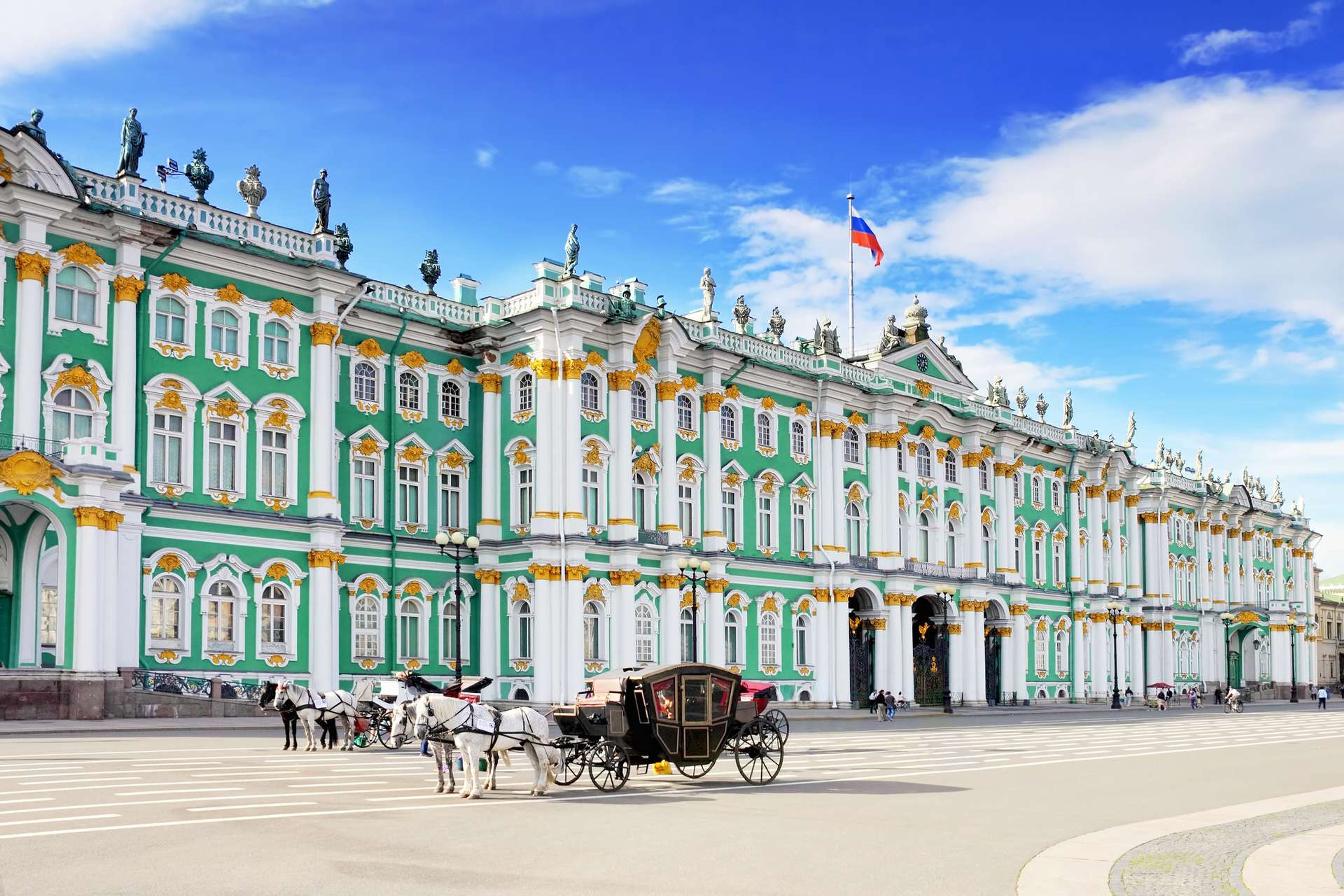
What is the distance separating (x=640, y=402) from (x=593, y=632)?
9104 mm

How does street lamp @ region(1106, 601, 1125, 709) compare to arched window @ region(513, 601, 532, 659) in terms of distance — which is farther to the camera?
street lamp @ region(1106, 601, 1125, 709)

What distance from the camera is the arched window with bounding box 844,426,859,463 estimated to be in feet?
209

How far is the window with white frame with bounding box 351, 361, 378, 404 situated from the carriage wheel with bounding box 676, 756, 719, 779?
25.7m

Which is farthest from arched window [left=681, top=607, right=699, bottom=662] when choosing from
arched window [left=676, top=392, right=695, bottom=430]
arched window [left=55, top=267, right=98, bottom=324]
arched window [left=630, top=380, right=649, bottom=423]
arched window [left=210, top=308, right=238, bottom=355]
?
arched window [left=55, top=267, right=98, bottom=324]

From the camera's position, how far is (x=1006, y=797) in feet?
70.9

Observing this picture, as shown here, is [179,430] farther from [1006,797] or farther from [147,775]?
[1006,797]

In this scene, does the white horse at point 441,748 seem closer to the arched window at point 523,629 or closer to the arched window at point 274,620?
the arched window at point 274,620

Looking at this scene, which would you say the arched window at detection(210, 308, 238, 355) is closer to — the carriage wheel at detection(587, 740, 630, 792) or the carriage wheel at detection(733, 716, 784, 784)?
the carriage wheel at detection(733, 716, 784, 784)

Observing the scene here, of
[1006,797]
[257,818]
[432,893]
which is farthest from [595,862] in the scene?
[1006,797]

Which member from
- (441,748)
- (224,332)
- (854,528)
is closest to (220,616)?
(224,332)

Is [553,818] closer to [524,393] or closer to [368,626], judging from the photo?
[368,626]

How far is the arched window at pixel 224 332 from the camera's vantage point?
42875mm

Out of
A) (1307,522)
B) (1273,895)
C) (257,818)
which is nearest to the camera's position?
(1273,895)

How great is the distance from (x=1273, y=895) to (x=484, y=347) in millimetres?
42104
